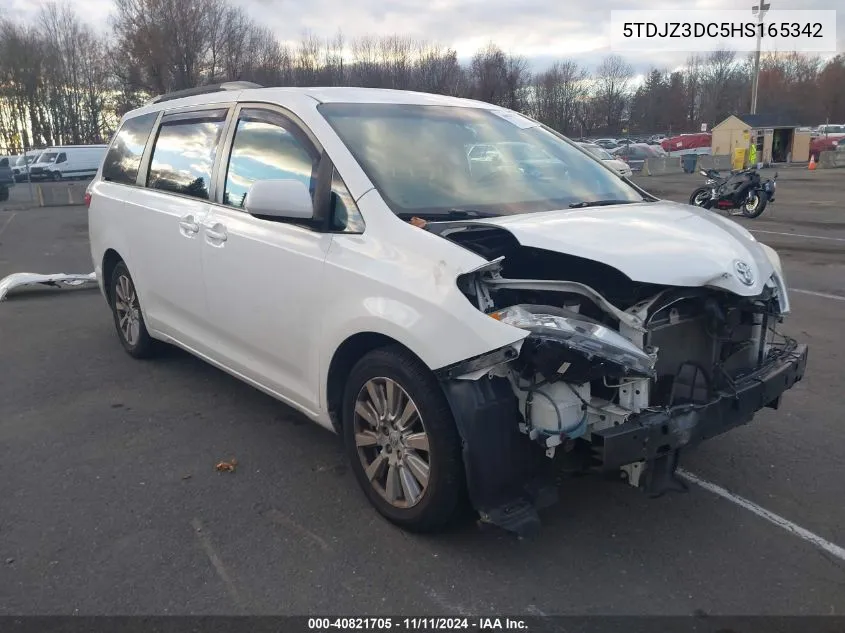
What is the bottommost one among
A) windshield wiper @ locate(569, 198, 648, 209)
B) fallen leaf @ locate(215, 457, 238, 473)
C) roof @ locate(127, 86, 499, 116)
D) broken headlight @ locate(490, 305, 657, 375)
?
fallen leaf @ locate(215, 457, 238, 473)

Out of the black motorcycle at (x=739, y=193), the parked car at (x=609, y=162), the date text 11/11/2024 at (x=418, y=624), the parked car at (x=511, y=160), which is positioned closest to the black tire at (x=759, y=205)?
the black motorcycle at (x=739, y=193)

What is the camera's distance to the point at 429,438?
9.73ft

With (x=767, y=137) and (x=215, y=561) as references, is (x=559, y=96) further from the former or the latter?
(x=215, y=561)

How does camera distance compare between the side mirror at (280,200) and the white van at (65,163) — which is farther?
the white van at (65,163)

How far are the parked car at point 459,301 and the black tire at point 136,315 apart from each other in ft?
4.08

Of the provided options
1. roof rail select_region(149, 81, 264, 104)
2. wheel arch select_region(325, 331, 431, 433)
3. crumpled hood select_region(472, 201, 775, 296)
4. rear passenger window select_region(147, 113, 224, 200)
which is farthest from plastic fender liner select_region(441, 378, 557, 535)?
roof rail select_region(149, 81, 264, 104)

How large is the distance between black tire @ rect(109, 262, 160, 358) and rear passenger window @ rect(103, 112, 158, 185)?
0.72 meters

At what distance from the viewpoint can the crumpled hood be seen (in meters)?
2.96

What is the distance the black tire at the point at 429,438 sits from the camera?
2934 millimetres

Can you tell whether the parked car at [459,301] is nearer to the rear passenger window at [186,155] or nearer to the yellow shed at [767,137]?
the rear passenger window at [186,155]

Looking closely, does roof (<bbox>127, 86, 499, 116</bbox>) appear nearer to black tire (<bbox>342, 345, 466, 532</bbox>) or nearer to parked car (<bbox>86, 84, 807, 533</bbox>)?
parked car (<bbox>86, 84, 807, 533</bbox>)

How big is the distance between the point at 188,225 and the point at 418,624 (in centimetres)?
286

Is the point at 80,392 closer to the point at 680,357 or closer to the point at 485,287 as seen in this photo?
the point at 485,287

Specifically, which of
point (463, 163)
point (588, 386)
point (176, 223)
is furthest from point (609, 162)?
point (588, 386)
